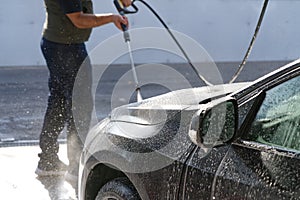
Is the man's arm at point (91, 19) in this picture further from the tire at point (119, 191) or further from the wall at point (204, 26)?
the wall at point (204, 26)

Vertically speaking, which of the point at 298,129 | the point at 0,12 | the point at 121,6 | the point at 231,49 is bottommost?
the point at 231,49

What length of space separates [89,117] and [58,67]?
1.71ft

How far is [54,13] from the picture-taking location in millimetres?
4965

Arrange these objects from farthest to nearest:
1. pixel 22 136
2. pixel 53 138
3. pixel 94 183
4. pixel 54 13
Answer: pixel 22 136, pixel 53 138, pixel 54 13, pixel 94 183

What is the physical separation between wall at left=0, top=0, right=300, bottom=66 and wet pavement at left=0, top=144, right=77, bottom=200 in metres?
6.72

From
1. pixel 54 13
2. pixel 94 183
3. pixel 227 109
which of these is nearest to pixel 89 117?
pixel 54 13

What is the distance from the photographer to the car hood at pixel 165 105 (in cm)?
311

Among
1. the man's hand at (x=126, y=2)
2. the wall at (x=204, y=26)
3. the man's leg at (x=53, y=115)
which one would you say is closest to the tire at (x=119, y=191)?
the man's leg at (x=53, y=115)

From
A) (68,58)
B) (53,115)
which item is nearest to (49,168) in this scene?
(53,115)

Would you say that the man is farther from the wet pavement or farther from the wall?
the wall

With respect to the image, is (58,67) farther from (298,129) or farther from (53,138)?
(298,129)

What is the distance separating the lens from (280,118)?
246 cm

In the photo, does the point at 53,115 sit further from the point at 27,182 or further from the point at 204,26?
the point at 204,26

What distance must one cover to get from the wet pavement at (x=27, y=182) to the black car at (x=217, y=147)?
1682mm
